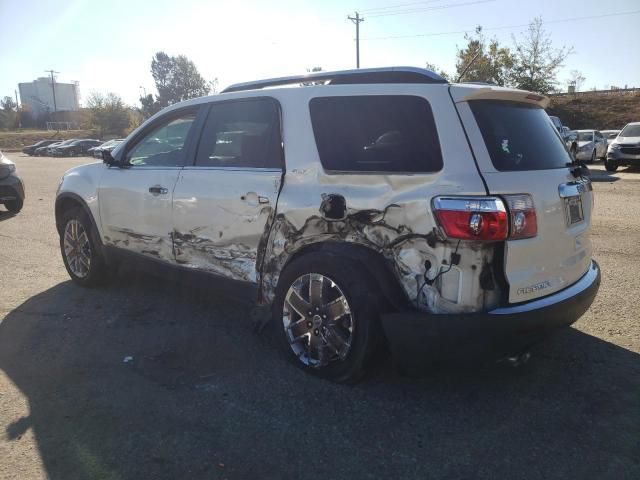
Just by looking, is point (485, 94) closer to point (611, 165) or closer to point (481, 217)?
point (481, 217)

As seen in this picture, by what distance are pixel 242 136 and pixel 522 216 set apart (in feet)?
6.82

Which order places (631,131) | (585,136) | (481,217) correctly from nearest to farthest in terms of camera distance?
1. (481,217)
2. (631,131)
3. (585,136)

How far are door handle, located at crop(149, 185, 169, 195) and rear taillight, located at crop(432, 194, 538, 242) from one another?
238cm

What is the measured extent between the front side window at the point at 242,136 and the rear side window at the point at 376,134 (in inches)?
15.0

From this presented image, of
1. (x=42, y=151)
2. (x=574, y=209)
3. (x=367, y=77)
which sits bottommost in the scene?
(x=574, y=209)

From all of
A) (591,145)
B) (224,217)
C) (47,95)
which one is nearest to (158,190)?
(224,217)

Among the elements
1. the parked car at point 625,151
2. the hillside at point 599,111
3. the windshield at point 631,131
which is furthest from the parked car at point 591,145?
the hillside at point 599,111

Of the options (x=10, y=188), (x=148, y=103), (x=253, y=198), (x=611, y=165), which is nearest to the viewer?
(x=253, y=198)

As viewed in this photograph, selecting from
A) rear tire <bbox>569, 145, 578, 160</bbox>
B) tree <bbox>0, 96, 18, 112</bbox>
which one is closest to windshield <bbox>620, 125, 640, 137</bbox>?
rear tire <bbox>569, 145, 578, 160</bbox>

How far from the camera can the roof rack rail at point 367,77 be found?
3.00 metres

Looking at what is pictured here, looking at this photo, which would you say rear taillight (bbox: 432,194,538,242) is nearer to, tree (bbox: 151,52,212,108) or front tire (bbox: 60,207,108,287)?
front tire (bbox: 60,207,108,287)

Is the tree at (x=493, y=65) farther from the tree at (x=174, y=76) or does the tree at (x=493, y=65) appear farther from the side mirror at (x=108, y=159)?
the tree at (x=174, y=76)

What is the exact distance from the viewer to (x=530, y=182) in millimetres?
2783

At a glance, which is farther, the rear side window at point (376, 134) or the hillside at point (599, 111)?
the hillside at point (599, 111)
